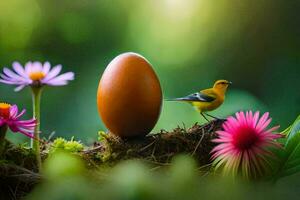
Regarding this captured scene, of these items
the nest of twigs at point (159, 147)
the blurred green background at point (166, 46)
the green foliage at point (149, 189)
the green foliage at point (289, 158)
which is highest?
the blurred green background at point (166, 46)

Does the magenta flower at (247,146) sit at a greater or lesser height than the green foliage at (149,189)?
greater

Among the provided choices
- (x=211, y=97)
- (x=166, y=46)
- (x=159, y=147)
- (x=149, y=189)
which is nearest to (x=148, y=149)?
(x=159, y=147)

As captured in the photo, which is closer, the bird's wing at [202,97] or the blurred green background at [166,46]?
the bird's wing at [202,97]

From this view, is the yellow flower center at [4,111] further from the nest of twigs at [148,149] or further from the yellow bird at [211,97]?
the yellow bird at [211,97]

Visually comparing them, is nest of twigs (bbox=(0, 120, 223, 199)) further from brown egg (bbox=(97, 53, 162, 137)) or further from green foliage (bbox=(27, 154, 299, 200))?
green foliage (bbox=(27, 154, 299, 200))

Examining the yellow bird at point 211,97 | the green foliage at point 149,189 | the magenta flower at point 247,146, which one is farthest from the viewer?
the yellow bird at point 211,97

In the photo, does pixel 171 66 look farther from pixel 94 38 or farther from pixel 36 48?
pixel 36 48

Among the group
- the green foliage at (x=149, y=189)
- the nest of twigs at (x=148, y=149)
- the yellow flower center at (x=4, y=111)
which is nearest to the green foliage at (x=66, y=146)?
the nest of twigs at (x=148, y=149)

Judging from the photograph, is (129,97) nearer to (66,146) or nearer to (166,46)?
(66,146)
